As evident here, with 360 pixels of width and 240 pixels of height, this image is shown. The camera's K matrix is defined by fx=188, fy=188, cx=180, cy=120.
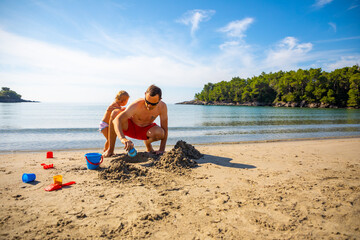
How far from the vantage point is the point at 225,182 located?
3.15 m

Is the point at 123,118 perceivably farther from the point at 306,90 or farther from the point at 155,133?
the point at 306,90

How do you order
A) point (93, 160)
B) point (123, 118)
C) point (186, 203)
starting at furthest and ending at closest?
point (123, 118) → point (93, 160) → point (186, 203)

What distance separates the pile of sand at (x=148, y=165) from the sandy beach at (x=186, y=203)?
0.10 ft

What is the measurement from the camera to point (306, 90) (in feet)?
213

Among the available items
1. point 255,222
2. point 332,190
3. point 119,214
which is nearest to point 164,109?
point 119,214

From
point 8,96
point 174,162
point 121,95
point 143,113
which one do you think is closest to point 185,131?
point 121,95

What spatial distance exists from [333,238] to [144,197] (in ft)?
6.89

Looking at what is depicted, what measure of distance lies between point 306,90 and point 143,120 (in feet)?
249

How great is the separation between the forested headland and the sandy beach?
6941 centimetres

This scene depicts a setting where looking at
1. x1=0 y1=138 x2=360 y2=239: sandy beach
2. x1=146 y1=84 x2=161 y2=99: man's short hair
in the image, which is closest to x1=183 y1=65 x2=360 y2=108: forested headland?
x1=0 y1=138 x2=360 y2=239: sandy beach

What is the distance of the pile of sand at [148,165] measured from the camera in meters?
3.34

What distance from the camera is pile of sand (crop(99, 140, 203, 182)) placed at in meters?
3.34

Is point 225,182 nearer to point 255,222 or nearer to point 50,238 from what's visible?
point 255,222

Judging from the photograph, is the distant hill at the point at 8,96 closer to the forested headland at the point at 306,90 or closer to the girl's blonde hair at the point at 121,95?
the forested headland at the point at 306,90
